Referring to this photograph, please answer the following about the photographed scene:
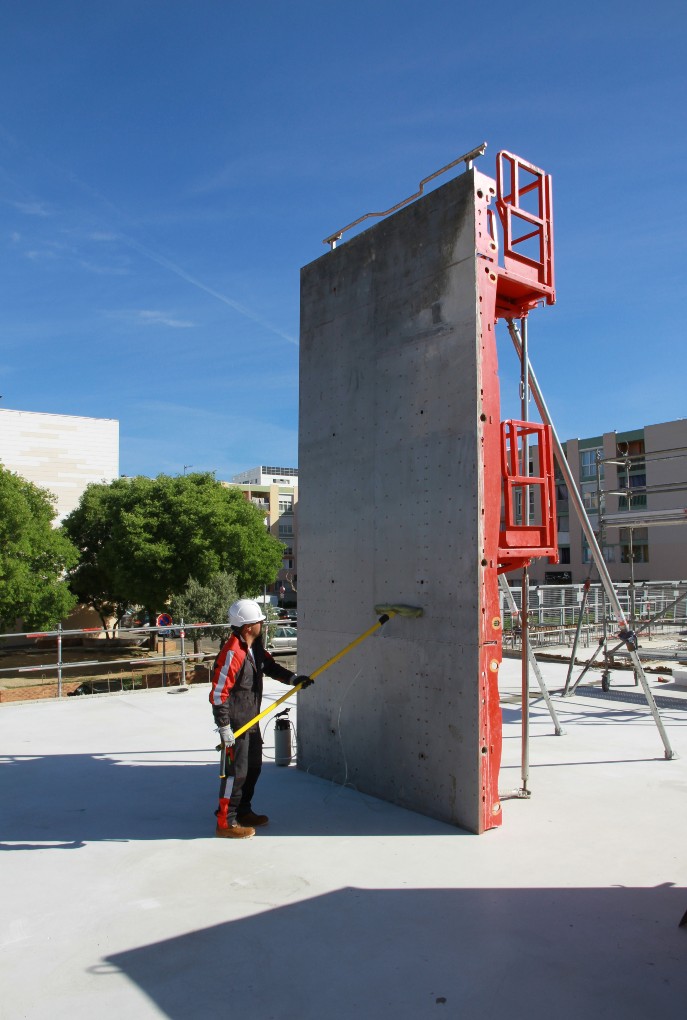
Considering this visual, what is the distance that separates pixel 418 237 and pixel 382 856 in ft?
14.8

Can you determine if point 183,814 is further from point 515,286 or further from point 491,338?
point 515,286

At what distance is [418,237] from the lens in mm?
5656

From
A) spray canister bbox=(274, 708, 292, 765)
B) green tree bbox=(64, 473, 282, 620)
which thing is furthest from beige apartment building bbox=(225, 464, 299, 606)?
spray canister bbox=(274, 708, 292, 765)

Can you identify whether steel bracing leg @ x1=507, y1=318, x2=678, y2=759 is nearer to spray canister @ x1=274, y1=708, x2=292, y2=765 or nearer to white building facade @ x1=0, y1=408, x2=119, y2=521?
spray canister @ x1=274, y1=708, x2=292, y2=765

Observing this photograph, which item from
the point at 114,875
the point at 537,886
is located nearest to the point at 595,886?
the point at 537,886

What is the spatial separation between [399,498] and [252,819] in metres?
2.64

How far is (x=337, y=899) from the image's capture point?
398cm

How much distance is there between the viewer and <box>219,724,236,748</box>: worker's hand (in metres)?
4.93

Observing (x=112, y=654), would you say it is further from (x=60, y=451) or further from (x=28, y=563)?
(x=60, y=451)

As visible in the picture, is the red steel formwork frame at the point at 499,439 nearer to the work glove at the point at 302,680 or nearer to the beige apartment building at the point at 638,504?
the work glove at the point at 302,680

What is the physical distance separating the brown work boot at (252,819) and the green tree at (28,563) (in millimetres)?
17909

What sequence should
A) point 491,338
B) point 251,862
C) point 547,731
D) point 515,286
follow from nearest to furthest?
point 251,862, point 491,338, point 515,286, point 547,731

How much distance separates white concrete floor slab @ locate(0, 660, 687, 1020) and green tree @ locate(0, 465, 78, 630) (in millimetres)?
15782

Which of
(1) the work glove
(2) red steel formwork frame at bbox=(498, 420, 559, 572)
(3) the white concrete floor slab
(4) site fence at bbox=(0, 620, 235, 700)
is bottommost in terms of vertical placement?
(4) site fence at bbox=(0, 620, 235, 700)
